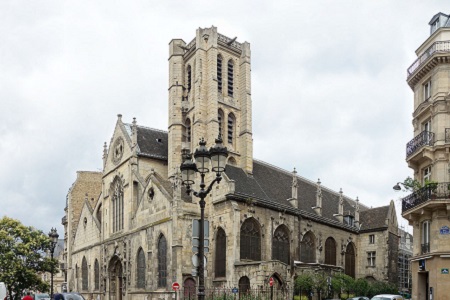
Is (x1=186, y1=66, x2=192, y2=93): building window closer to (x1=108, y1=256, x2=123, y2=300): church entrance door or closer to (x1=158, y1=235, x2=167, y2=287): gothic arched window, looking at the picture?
(x1=158, y1=235, x2=167, y2=287): gothic arched window

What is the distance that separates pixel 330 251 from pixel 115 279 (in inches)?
791

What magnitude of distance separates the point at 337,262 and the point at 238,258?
16.0m

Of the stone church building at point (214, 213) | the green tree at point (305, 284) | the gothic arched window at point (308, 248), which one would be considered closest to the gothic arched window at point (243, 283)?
the stone church building at point (214, 213)

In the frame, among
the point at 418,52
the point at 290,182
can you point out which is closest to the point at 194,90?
the point at 290,182

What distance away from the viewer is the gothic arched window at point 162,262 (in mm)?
43625

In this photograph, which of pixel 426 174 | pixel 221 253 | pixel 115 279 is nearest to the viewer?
pixel 426 174

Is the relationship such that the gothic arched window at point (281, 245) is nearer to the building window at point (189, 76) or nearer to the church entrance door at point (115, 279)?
the building window at point (189, 76)

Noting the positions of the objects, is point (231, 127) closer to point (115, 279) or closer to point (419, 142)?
point (115, 279)

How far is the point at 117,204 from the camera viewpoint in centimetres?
5422

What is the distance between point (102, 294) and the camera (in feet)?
182

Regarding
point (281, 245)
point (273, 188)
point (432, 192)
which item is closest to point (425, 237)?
point (432, 192)

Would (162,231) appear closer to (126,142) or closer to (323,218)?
(126,142)

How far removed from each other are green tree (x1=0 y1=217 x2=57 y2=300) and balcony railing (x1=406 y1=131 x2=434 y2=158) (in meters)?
29.3

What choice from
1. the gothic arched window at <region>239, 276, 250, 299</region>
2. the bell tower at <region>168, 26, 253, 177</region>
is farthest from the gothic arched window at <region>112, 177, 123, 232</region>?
the gothic arched window at <region>239, 276, 250, 299</region>
